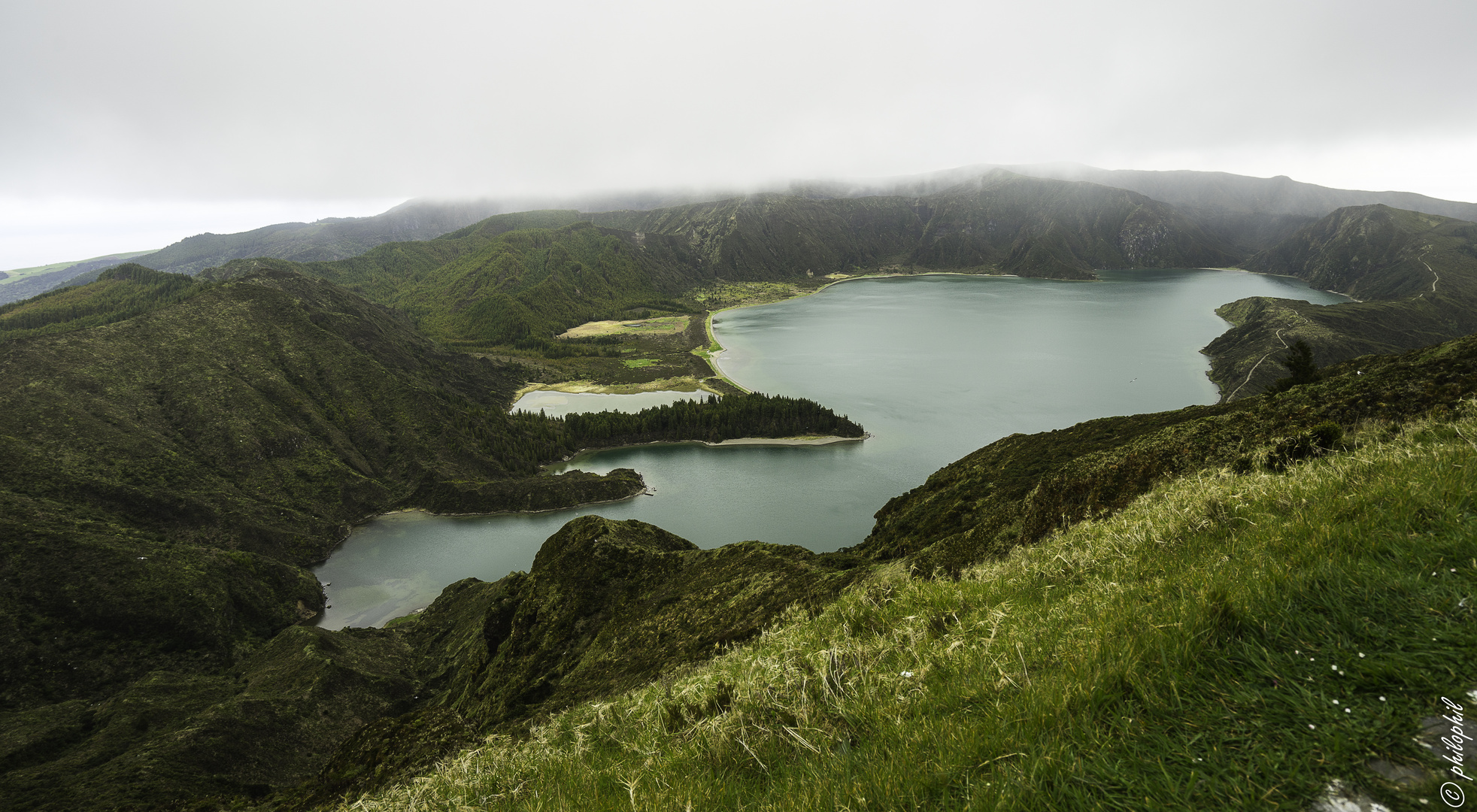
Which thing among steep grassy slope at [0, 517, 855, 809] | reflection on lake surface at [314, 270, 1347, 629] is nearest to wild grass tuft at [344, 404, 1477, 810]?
steep grassy slope at [0, 517, 855, 809]

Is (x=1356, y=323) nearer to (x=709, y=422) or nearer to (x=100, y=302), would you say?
(x=709, y=422)

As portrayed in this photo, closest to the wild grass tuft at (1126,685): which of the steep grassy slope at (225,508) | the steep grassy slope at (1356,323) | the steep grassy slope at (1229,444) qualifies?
the steep grassy slope at (1229,444)

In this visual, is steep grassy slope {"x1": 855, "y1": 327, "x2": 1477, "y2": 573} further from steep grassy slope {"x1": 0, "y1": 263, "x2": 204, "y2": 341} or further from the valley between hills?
steep grassy slope {"x1": 0, "y1": 263, "x2": 204, "y2": 341}

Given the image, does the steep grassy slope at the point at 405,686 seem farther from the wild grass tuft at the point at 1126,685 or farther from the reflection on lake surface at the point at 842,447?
the reflection on lake surface at the point at 842,447

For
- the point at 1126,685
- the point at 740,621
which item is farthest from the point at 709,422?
the point at 1126,685

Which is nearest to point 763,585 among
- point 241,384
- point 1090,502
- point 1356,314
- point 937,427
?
point 1090,502

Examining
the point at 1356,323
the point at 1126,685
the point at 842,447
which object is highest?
the point at 1126,685
